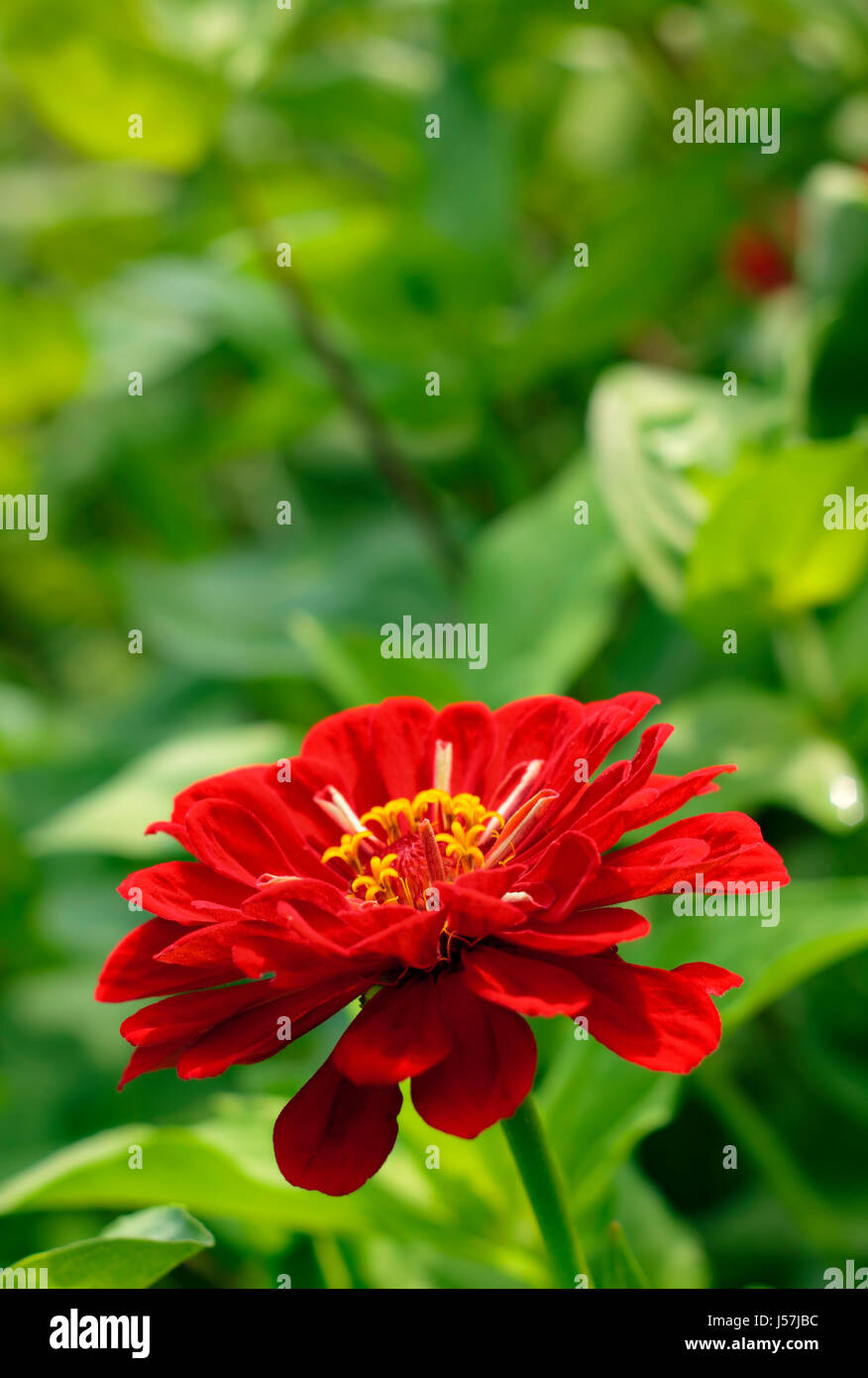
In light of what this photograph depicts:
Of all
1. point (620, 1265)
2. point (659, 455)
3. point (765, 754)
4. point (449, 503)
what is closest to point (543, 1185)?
point (620, 1265)

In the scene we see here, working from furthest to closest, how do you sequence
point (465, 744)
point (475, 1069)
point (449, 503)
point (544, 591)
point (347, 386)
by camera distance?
point (449, 503) < point (347, 386) < point (544, 591) < point (465, 744) < point (475, 1069)

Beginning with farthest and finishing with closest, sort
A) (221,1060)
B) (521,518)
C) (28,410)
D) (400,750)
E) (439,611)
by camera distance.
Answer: (28,410) < (439,611) < (521,518) < (400,750) < (221,1060)

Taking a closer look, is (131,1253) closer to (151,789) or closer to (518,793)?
(518,793)

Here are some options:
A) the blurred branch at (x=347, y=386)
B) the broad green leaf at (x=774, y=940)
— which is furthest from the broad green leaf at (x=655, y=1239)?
the blurred branch at (x=347, y=386)

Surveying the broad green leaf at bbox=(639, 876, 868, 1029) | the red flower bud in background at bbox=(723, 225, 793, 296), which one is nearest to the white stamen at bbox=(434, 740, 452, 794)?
the broad green leaf at bbox=(639, 876, 868, 1029)

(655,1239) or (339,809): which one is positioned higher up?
(339,809)

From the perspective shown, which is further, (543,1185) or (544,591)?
(544,591)
